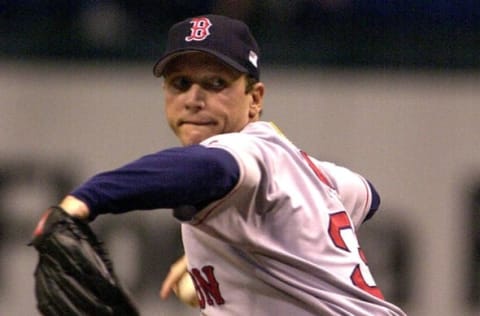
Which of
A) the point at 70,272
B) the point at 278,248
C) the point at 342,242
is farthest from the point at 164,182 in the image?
the point at 342,242

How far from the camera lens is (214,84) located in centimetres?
298

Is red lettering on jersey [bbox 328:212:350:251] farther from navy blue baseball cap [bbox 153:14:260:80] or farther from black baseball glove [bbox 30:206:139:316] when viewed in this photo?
black baseball glove [bbox 30:206:139:316]

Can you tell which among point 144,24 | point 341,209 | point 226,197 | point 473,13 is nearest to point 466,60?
point 473,13

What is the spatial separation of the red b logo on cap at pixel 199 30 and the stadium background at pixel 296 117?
10.3 feet

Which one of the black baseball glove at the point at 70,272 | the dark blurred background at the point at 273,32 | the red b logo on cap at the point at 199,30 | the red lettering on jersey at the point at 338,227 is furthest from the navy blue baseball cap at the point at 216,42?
the dark blurred background at the point at 273,32

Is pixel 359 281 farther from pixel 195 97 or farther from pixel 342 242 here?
→ pixel 195 97

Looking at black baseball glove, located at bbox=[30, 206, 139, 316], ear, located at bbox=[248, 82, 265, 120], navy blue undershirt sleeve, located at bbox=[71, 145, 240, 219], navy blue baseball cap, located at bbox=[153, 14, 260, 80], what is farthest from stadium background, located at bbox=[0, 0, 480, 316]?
black baseball glove, located at bbox=[30, 206, 139, 316]

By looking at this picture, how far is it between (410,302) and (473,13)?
155 centimetres

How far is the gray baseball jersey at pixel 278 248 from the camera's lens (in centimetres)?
276

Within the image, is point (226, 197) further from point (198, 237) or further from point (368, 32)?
point (368, 32)

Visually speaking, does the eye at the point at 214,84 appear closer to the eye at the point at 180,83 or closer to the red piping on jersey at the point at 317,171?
the eye at the point at 180,83

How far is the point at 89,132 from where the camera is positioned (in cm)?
629

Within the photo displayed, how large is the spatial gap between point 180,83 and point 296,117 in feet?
10.8

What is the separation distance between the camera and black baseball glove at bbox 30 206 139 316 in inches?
93.4
